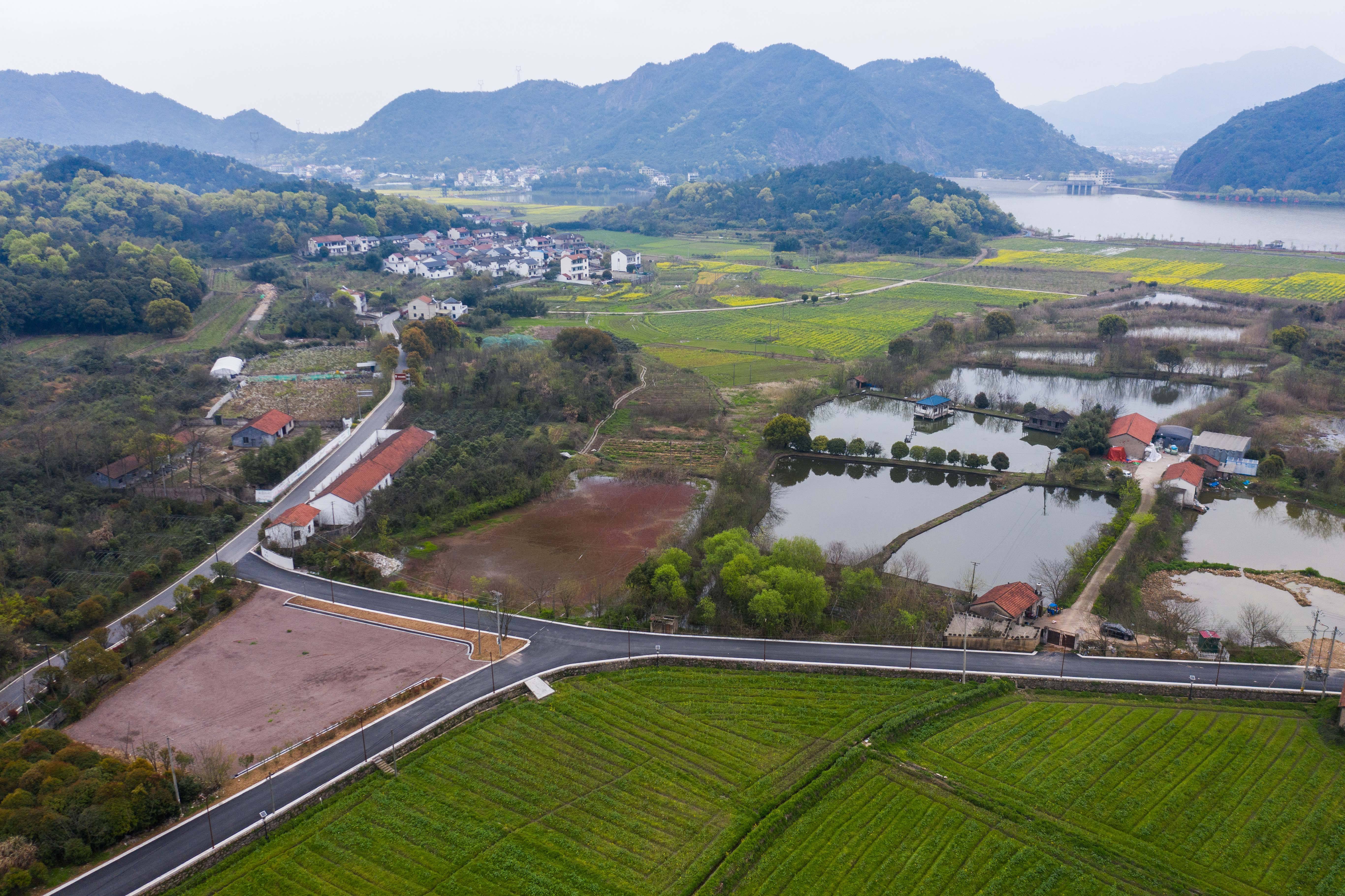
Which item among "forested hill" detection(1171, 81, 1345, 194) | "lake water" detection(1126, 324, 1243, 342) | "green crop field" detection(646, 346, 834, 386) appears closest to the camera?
"green crop field" detection(646, 346, 834, 386)

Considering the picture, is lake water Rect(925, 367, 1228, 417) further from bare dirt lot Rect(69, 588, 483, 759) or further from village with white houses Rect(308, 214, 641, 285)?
village with white houses Rect(308, 214, 641, 285)

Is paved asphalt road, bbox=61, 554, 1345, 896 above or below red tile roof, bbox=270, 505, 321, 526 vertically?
below

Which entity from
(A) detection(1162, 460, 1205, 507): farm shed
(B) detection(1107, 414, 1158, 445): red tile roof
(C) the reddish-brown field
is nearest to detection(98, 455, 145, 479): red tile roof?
(C) the reddish-brown field

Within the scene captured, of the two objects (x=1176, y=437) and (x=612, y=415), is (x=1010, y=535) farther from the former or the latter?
(x=612, y=415)

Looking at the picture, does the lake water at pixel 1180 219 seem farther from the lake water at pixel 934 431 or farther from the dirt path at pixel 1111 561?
the dirt path at pixel 1111 561

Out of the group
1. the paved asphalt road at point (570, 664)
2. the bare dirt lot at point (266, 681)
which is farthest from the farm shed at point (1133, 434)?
the bare dirt lot at point (266, 681)

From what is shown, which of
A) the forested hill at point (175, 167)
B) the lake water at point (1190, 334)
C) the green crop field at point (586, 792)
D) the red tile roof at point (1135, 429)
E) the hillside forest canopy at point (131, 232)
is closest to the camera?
the green crop field at point (586, 792)
